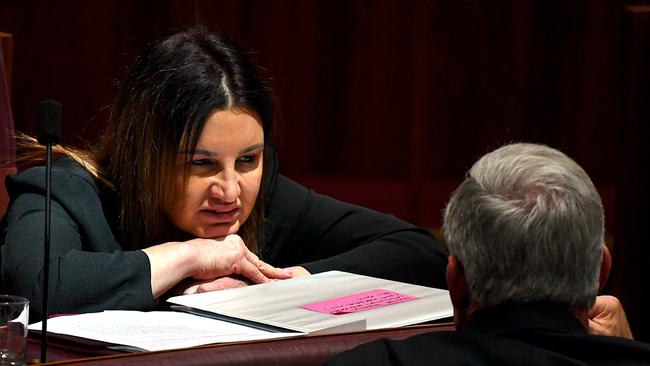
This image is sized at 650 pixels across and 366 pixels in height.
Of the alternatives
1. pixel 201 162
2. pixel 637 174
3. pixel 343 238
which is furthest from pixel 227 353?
pixel 637 174

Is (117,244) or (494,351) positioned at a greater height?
(494,351)

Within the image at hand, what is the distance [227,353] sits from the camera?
61.6 inches

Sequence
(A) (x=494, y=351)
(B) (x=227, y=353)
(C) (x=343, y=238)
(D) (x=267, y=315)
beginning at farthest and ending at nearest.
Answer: (C) (x=343, y=238)
(D) (x=267, y=315)
(B) (x=227, y=353)
(A) (x=494, y=351)

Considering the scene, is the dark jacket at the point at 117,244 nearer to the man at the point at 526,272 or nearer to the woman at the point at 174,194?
the woman at the point at 174,194

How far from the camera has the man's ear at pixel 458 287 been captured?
4.56 ft

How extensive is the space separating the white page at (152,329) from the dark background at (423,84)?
2862mm

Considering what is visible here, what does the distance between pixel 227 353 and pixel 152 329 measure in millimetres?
229

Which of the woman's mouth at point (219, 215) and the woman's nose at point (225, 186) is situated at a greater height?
the woman's nose at point (225, 186)

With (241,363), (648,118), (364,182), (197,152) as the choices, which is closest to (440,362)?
(241,363)

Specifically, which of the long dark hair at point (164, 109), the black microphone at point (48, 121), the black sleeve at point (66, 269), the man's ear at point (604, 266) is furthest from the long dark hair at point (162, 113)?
the man's ear at point (604, 266)

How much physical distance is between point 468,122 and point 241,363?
3.59 meters

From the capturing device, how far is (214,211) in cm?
240

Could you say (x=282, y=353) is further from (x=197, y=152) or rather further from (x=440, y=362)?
(x=197, y=152)

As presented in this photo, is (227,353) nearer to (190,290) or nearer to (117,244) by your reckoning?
(190,290)
